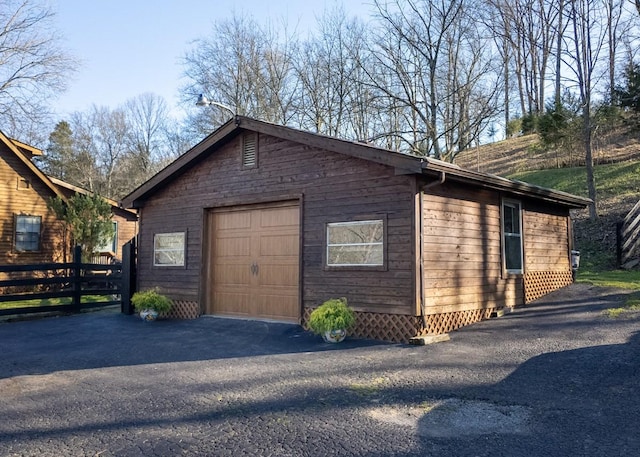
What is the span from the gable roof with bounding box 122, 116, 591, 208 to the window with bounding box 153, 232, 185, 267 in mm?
1218

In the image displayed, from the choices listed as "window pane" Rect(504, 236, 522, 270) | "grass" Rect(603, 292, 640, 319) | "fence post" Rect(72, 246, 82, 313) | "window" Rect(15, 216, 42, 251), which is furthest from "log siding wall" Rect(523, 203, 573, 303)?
"window" Rect(15, 216, 42, 251)

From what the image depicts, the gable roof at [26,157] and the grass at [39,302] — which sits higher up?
the gable roof at [26,157]

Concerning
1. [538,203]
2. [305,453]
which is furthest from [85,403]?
[538,203]

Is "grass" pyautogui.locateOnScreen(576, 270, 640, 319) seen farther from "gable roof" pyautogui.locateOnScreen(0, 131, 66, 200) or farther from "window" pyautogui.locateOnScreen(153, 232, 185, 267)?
"gable roof" pyautogui.locateOnScreen(0, 131, 66, 200)

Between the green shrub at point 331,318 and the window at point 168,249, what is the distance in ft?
15.1

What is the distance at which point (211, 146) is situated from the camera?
10836mm

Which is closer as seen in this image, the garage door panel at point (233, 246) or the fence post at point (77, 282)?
the garage door panel at point (233, 246)

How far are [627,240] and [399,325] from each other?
10982 millimetres

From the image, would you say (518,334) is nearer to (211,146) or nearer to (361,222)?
(361,222)

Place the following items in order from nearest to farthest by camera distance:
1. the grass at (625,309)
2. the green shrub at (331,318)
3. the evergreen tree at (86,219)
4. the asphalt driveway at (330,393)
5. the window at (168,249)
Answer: the asphalt driveway at (330,393) < the green shrub at (331,318) < the grass at (625,309) < the window at (168,249) < the evergreen tree at (86,219)

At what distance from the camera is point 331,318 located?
7840 mm

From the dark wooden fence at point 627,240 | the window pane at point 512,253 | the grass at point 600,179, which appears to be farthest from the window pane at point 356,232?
the grass at point 600,179

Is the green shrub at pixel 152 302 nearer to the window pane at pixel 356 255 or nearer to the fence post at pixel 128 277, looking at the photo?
the fence post at pixel 128 277

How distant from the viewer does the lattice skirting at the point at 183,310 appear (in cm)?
1090
